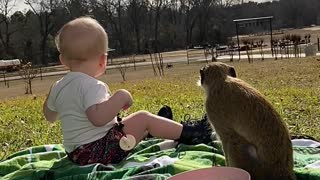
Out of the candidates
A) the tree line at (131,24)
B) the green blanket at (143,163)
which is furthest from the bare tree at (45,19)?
the green blanket at (143,163)

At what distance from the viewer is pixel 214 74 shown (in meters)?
3.16

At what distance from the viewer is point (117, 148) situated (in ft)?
12.3

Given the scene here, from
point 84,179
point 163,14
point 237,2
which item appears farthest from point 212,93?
point 237,2

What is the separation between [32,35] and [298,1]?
61589 mm

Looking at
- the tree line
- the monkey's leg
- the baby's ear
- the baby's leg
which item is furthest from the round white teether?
the tree line

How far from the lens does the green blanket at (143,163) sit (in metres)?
3.26

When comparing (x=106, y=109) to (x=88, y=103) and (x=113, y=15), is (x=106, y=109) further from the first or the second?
(x=113, y=15)

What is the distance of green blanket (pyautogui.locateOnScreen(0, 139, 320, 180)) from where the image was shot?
3258 millimetres

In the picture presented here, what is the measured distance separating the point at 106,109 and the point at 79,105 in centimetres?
27

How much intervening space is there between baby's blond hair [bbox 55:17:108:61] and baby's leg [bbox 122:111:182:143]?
610mm

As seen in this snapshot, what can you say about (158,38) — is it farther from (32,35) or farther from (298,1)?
(298,1)

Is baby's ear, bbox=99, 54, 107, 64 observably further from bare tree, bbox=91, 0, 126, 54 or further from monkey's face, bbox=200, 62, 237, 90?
bare tree, bbox=91, 0, 126, 54

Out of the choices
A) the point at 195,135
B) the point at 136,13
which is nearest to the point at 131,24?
the point at 136,13

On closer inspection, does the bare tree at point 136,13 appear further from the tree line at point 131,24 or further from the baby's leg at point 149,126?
the baby's leg at point 149,126
